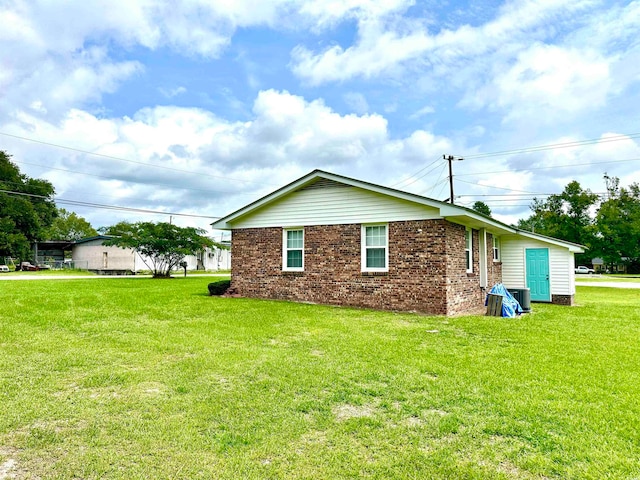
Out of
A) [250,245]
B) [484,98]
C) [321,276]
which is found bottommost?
[321,276]

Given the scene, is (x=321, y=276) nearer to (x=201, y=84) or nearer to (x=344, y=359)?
(x=344, y=359)

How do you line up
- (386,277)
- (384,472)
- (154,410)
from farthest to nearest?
(386,277) < (154,410) < (384,472)

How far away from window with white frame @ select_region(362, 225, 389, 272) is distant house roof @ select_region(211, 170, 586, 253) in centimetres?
123

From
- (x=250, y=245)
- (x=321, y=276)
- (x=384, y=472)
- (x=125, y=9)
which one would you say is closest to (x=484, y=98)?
(x=321, y=276)

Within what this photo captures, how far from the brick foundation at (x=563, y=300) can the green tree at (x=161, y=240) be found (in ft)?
78.3

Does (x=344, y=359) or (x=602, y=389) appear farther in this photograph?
(x=344, y=359)

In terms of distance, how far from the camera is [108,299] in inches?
555

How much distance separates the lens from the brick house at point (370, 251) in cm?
1139

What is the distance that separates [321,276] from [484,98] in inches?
413

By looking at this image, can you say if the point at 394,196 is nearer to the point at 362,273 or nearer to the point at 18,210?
the point at 362,273

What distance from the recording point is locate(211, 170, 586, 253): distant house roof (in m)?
10.9

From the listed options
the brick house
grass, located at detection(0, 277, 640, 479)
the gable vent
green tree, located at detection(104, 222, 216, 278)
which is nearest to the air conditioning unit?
the brick house

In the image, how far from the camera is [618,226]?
5419 centimetres

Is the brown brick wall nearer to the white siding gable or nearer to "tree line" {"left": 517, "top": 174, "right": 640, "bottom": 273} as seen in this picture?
the white siding gable
